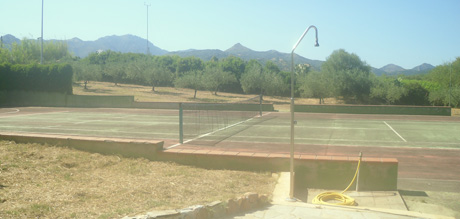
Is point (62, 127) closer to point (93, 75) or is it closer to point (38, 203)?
point (38, 203)

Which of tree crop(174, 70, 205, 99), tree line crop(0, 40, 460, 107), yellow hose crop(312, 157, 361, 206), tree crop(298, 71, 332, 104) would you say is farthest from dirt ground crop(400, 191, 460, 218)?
tree crop(174, 70, 205, 99)

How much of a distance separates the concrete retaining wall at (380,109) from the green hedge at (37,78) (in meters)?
26.4

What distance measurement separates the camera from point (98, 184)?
7281 mm

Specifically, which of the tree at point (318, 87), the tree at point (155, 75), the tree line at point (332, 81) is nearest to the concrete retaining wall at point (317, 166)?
the tree line at point (332, 81)

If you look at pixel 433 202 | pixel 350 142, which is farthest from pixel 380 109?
pixel 433 202

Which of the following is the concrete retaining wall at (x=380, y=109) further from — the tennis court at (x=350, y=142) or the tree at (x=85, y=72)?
the tree at (x=85, y=72)

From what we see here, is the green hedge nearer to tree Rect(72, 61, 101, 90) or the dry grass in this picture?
tree Rect(72, 61, 101, 90)

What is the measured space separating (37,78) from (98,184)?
1648 inches

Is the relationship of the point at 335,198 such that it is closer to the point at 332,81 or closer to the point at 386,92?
the point at 332,81

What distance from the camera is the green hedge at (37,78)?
43344 millimetres

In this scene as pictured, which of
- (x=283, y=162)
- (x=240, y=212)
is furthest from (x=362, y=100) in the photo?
(x=240, y=212)

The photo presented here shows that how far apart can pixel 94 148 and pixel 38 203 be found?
15.7 ft

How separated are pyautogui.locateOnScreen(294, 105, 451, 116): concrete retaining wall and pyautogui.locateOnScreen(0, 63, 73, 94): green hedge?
86.6 feet

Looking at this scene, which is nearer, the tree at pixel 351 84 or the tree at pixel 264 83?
the tree at pixel 351 84
